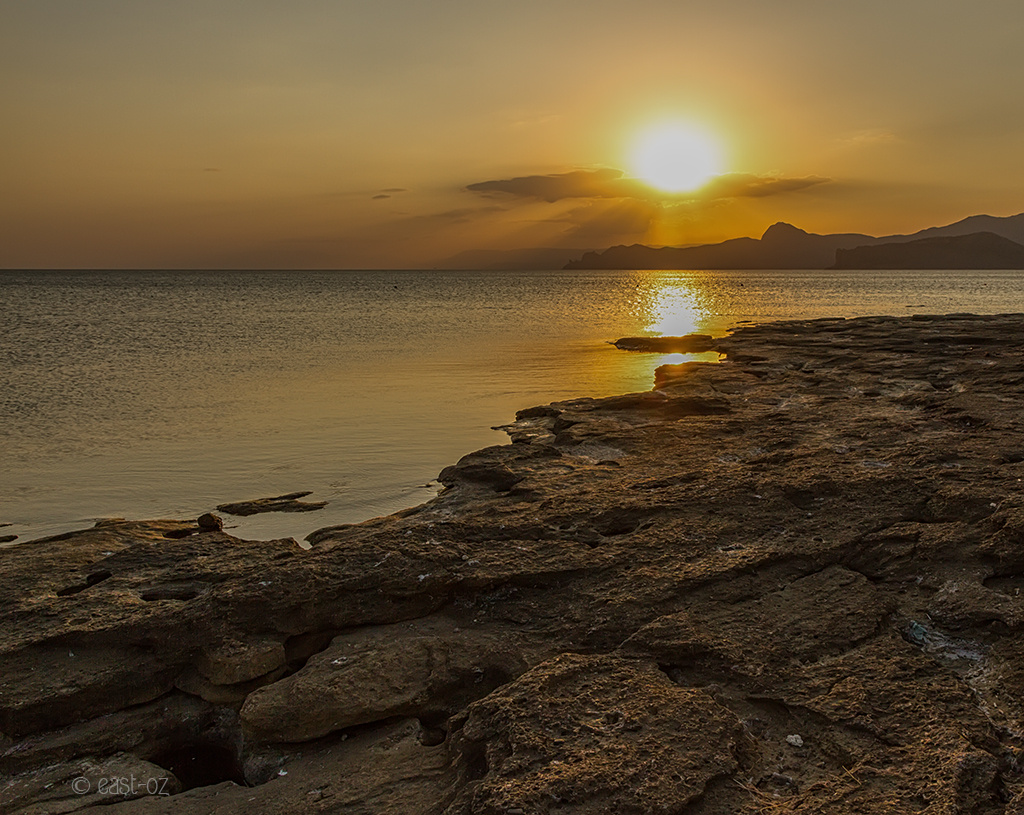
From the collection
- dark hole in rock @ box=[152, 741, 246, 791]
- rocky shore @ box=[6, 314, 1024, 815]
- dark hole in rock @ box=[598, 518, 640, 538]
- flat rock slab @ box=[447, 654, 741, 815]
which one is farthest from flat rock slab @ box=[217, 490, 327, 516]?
flat rock slab @ box=[447, 654, 741, 815]

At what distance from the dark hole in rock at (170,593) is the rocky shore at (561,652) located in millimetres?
20

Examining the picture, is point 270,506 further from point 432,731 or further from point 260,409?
point 260,409

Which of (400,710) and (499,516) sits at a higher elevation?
(499,516)

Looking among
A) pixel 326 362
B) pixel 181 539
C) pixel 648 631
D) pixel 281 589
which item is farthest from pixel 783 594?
pixel 326 362

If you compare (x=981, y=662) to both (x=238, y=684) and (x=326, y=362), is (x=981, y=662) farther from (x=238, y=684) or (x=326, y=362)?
(x=326, y=362)

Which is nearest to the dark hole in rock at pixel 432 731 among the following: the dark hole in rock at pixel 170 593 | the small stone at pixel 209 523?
the dark hole in rock at pixel 170 593

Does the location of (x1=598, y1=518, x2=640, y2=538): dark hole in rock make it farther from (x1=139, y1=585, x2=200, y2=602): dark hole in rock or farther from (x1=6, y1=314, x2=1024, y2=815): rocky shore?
(x1=139, y1=585, x2=200, y2=602): dark hole in rock

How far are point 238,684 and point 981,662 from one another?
13.5 ft

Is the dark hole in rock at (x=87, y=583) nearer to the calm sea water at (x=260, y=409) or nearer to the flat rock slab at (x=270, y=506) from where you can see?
the calm sea water at (x=260, y=409)

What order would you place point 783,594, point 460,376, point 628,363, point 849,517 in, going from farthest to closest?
point 628,363, point 460,376, point 849,517, point 783,594

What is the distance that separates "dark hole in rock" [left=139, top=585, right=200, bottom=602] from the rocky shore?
2 centimetres

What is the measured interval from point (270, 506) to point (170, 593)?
3.03 m

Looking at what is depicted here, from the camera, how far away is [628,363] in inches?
822

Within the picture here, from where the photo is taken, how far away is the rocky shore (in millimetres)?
3174
